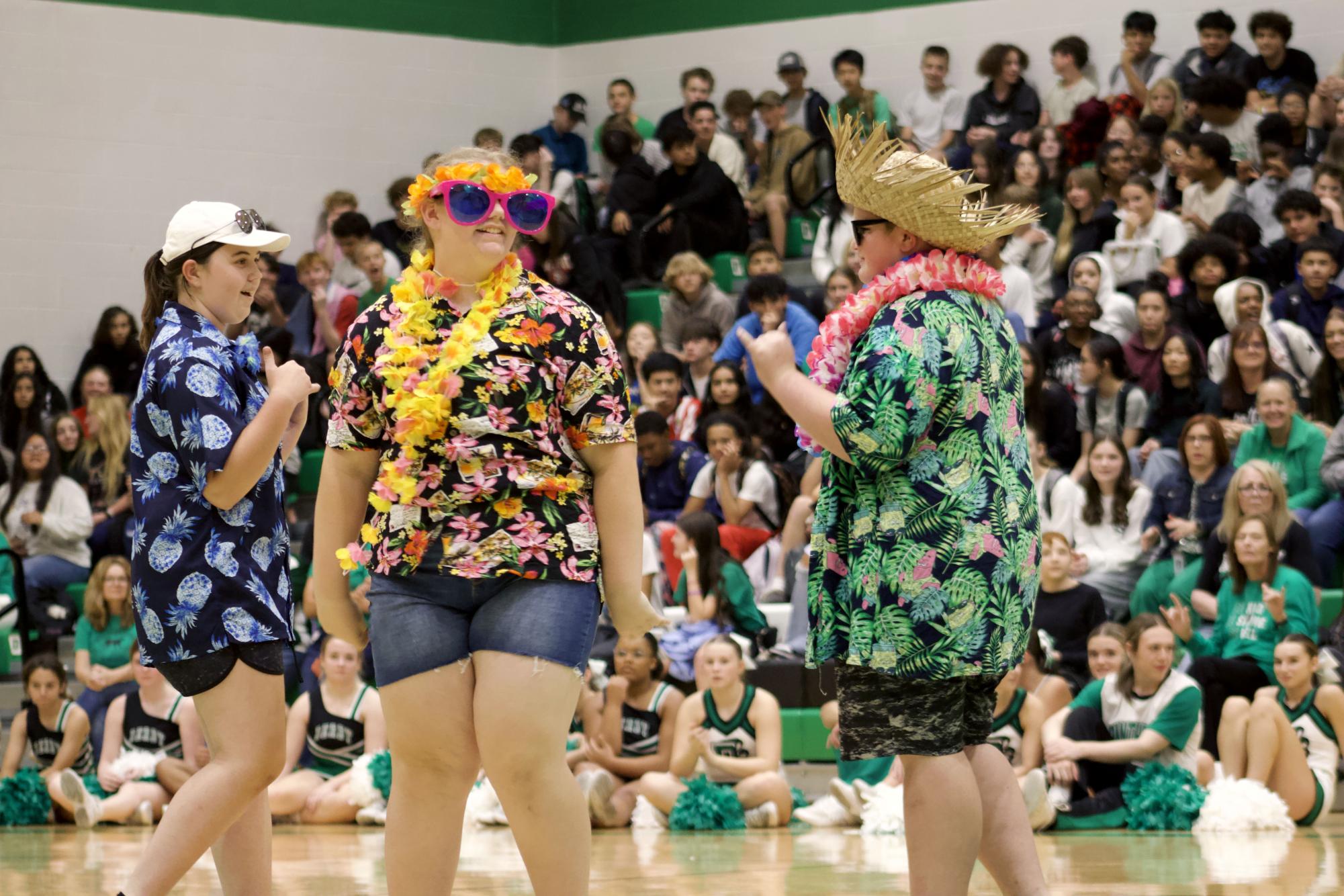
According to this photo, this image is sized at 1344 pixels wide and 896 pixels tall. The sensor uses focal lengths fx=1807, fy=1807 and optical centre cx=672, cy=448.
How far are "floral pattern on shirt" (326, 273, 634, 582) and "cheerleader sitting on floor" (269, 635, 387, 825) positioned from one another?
5.48 meters

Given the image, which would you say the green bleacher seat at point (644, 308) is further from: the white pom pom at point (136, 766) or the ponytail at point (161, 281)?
the ponytail at point (161, 281)

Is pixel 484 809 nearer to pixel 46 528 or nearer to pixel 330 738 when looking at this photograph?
pixel 330 738

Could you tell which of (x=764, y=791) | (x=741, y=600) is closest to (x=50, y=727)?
(x=741, y=600)

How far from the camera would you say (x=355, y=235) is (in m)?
13.6

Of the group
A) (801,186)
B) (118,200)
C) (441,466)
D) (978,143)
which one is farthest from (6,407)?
(441,466)

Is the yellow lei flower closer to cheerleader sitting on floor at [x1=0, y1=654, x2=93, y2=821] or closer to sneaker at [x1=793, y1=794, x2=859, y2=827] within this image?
sneaker at [x1=793, y1=794, x2=859, y2=827]

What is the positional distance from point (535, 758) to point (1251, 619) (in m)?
5.55

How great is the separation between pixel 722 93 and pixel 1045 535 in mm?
8075

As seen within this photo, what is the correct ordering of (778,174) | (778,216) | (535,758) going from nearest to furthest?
1. (535,758)
2. (778,216)
3. (778,174)

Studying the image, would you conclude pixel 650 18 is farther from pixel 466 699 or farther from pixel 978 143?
pixel 466 699

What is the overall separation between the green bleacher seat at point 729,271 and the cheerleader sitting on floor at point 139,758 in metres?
5.69

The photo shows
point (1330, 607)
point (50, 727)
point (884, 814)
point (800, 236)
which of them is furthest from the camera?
point (800, 236)

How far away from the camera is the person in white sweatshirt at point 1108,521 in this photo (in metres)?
9.27

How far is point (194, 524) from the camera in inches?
155
